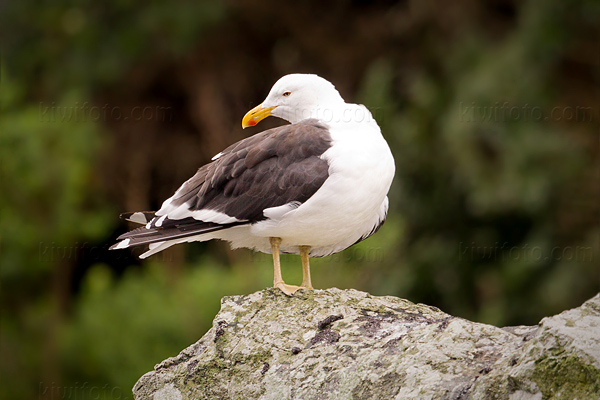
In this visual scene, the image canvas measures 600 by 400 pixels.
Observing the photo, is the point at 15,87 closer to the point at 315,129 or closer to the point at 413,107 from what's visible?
the point at 413,107

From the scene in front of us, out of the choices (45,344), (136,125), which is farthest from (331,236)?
(136,125)

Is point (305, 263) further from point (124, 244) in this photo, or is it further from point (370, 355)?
point (370, 355)

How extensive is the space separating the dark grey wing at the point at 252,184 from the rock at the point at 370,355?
1.57 feet

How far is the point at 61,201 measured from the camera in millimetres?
10812

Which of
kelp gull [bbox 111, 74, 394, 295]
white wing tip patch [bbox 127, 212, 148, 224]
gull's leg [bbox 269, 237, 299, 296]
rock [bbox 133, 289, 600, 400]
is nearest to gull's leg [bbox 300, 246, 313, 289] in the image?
kelp gull [bbox 111, 74, 394, 295]

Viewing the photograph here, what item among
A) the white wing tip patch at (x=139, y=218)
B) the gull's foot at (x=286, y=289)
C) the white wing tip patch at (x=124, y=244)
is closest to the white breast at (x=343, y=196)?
the gull's foot at (x=286, y=289)

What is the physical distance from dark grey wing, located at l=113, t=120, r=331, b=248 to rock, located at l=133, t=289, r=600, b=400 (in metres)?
0.48

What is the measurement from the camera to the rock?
351cm

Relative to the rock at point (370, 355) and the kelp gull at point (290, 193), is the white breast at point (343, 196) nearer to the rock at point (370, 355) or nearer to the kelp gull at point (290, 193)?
the kelp gull at point (290, 193)

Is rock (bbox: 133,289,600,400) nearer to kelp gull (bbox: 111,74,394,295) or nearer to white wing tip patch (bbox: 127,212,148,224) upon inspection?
kelp gull (bbox: 111,74,394,295)

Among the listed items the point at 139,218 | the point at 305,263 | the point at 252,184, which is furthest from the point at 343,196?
the point at 139,218

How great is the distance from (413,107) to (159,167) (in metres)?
3.48

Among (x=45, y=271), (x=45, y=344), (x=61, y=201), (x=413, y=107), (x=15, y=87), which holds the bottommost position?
(x=45, y=344)

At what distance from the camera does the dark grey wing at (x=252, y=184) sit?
4895 millimetres
